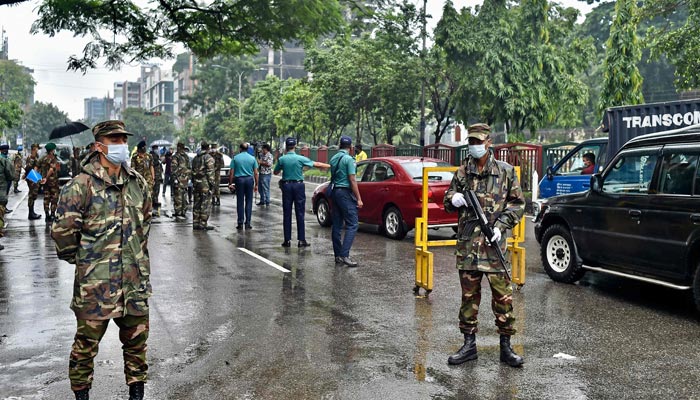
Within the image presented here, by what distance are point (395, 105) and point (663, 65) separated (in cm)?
3388

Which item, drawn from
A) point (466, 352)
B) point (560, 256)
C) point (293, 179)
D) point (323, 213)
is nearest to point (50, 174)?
point (323, 213)

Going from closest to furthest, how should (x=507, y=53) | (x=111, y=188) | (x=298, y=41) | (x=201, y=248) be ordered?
(x=111, y=188)
(x=201, y=248)
(x=298, y=41)
(x=507, y=53)

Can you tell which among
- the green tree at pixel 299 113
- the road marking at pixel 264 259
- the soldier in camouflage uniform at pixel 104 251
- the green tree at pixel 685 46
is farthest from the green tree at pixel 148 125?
the soldier in camouflage uniform at pixel 104 251

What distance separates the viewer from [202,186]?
14648 mm

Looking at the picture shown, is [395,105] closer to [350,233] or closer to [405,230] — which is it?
[405,230]

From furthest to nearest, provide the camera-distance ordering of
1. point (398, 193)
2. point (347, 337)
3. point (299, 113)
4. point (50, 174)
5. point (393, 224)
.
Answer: point (299, 113) < point (50, 174) < point (393, 224) < point (398, 193) < point (347, 337)

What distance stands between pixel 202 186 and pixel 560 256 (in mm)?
7930

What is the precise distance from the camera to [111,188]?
175 inches

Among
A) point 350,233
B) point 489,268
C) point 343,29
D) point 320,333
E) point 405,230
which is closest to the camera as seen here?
point 489,268

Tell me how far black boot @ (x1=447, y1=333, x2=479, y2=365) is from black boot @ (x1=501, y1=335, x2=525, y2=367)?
0.22m

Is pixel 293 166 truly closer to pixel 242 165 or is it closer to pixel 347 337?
pixel 242 165

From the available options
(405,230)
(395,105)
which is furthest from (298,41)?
(395,105)

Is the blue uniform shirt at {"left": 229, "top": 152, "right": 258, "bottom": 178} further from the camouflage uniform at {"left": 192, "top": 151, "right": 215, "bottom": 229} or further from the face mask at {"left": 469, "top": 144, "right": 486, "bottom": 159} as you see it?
the face mask at {"left": 469, "top": 144, "right": 486, "bottom": 159}

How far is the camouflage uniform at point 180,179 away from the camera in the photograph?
669 inches
